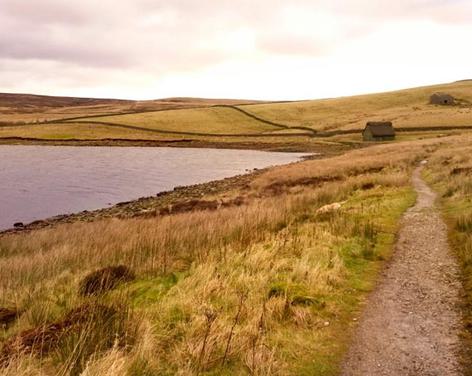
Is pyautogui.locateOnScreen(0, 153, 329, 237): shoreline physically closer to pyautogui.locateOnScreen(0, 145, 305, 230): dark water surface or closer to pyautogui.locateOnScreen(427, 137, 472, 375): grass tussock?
pyautogui.locateOnScreen(0, 145, 305, 230): dark water surface

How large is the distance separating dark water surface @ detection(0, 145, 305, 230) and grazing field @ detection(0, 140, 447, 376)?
22.2m

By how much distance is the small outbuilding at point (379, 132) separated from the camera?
88.0 m

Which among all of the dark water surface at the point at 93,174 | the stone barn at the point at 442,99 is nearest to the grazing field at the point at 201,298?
the dark water surface at the point at 93,174

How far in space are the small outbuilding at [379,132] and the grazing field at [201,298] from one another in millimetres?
75785

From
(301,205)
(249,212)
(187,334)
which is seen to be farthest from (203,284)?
(301,205)

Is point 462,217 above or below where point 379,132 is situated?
above

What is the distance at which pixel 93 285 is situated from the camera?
899 centimetres

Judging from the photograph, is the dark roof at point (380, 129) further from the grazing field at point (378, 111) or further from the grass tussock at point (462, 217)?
the grass tussock at point (462, 217)

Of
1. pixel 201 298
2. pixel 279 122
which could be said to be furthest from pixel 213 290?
pixel 279 122

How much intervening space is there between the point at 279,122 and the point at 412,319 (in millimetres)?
120529

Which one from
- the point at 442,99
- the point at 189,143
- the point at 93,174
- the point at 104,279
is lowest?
the point at 189,143

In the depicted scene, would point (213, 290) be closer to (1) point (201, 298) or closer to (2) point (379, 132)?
(1) point (201, 298)

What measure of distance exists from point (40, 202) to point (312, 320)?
35964 millimetres

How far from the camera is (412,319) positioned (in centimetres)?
771
